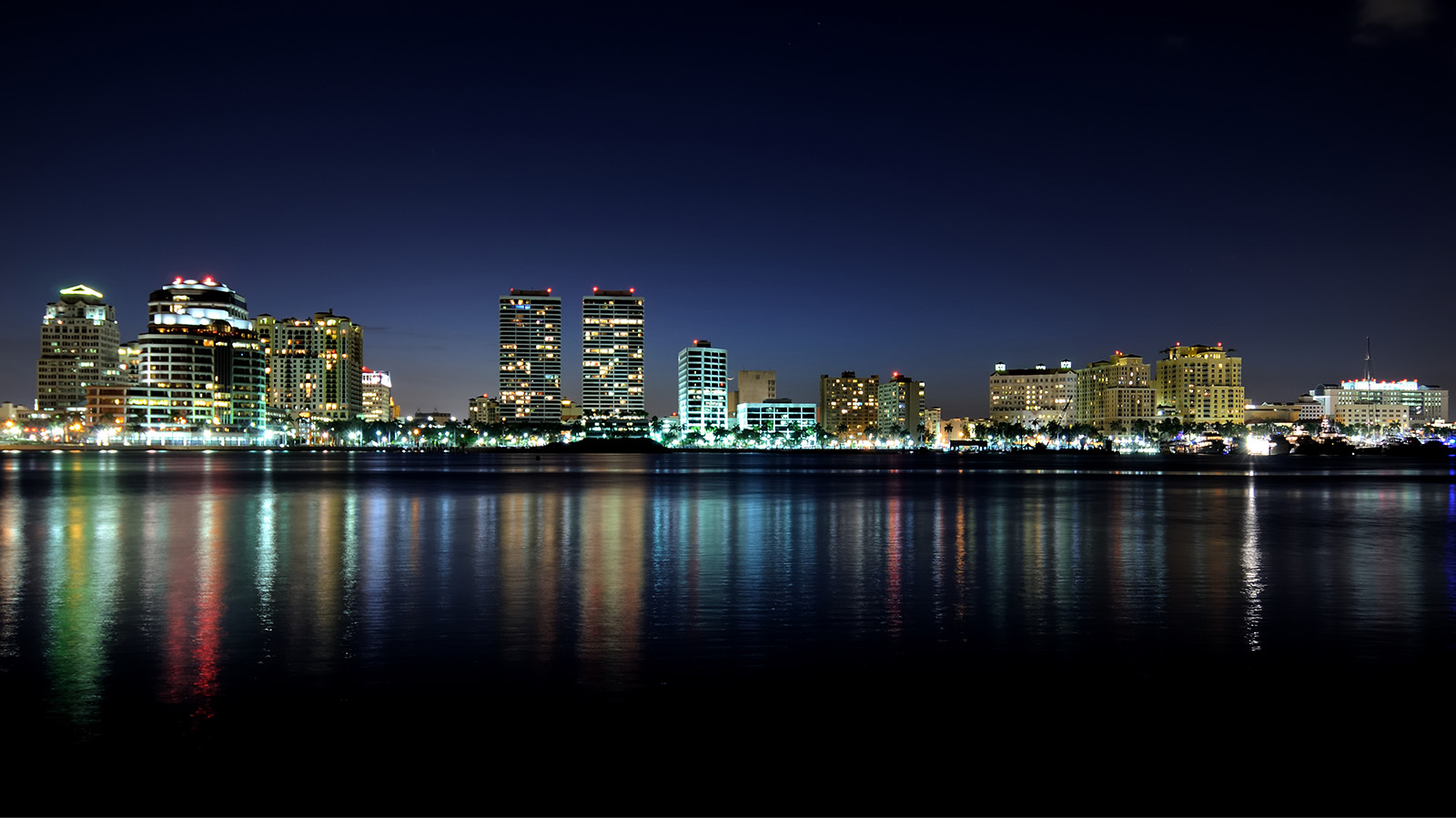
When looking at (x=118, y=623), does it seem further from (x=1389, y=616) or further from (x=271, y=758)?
(x=1389, y=616)

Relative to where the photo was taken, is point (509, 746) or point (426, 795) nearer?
point (426, 795)

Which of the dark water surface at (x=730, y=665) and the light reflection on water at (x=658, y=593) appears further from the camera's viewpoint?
the light reflection on water at (x=658, y=593)

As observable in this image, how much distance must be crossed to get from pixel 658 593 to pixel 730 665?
679cm

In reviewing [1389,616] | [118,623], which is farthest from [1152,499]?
[118,623]

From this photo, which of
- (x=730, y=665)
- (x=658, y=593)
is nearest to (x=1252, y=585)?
(x=658, y=593)

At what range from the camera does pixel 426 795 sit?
8898mm

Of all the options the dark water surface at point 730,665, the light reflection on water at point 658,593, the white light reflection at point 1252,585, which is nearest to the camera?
the dark water surface at point 730,665

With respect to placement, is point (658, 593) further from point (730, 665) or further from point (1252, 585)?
point (1252, 585)

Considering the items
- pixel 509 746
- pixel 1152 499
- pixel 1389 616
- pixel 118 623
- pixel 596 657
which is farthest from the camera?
pixel 1152 499

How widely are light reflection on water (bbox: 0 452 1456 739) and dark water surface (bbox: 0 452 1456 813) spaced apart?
0.41 ft

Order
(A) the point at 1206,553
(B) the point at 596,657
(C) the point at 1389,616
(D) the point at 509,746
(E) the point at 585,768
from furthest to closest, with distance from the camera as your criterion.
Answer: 1. (A) the point at 1206,553
2. (C) the point at 1389,616
3. (B) the point at 596,657
4. (D) the point at 509,746
5. (E) the point at 585,768

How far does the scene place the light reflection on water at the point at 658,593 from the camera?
14.2 meters

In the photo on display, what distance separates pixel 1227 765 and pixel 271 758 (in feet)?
33.1

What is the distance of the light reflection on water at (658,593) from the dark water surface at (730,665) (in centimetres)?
13
